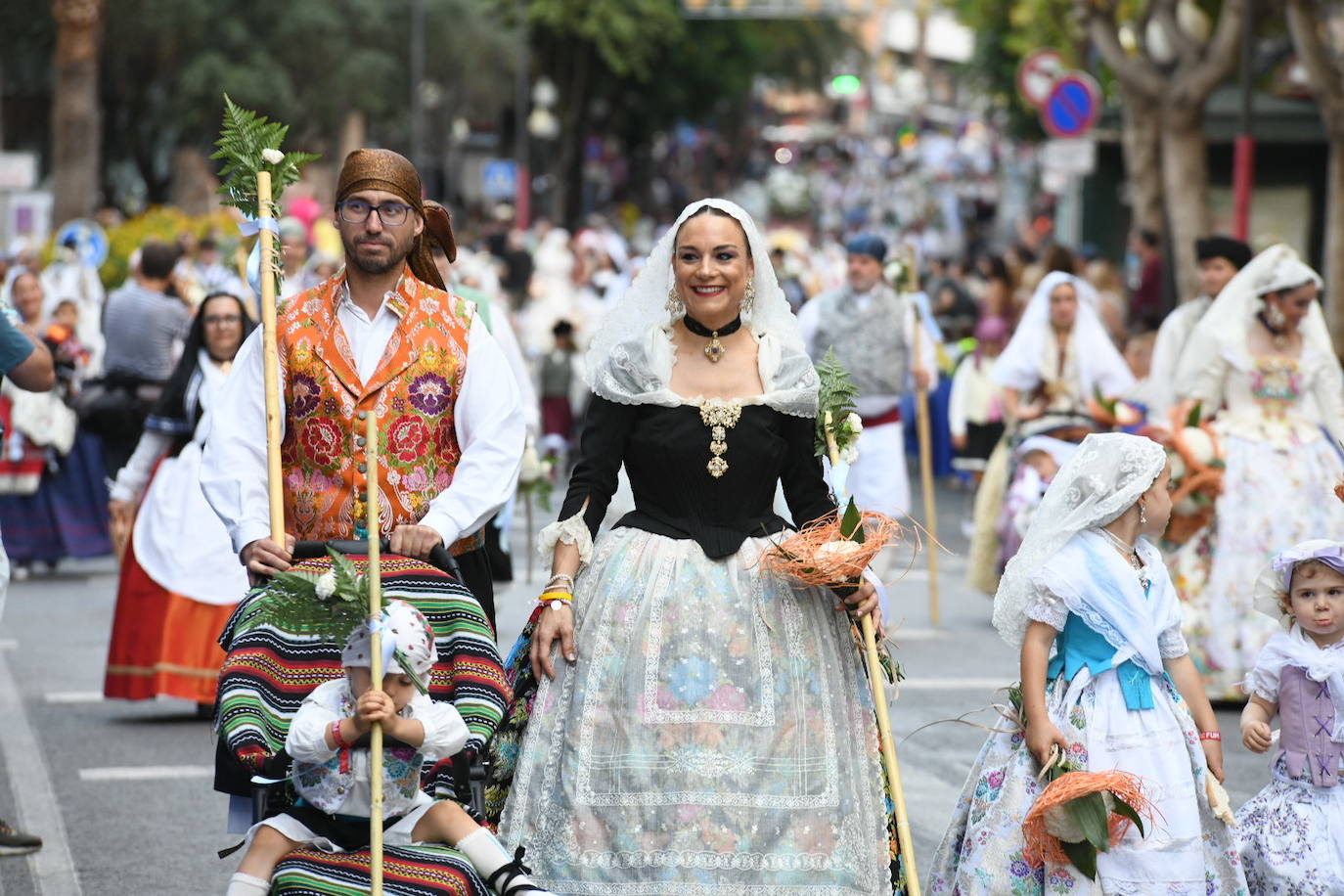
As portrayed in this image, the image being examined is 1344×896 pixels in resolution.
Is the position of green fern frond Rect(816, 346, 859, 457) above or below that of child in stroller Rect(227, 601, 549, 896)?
above

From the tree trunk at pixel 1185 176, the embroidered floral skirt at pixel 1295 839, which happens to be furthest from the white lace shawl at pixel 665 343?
the tree trunk at pixel 1185 176

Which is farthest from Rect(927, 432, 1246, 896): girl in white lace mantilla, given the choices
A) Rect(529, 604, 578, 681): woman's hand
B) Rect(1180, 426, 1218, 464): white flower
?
Rect(1180, 426, 1218, 464): white flower

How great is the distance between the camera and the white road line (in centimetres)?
737

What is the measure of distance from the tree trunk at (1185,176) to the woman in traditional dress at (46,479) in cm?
1073

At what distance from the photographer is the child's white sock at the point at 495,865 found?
544 cm

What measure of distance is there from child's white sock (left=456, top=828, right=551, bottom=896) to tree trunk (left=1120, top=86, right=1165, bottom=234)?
1960cm

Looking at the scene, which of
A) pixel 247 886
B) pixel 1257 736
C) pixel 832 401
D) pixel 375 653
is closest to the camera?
pixel 375 653

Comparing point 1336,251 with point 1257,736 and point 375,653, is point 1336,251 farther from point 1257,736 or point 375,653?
point 375,653

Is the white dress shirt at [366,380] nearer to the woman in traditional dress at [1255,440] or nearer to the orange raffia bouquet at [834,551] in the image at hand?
the orange raffia bouquet at [834,551]

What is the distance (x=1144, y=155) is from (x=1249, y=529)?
48.1 feet

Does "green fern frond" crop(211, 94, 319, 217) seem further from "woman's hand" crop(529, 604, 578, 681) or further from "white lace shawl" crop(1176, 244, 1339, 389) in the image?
"white lace shawl" crop(1176, 244, 1339, 389)

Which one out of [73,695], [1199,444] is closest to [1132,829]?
[1199,444]

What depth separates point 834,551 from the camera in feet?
18.9

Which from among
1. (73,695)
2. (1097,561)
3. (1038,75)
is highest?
(1038,75)
